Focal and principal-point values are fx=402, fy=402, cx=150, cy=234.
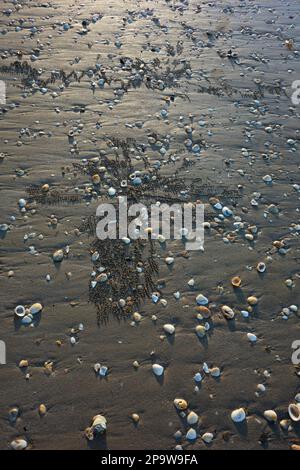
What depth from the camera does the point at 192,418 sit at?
131 inches

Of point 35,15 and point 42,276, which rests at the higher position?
point 35,15

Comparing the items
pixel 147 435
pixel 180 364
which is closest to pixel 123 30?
pixel 180 364

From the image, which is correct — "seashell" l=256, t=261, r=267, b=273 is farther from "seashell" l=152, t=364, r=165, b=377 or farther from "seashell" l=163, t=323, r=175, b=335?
"seashell" l=152, t=364, r=165, b=377

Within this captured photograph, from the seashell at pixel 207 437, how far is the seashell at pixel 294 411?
28.5 inches

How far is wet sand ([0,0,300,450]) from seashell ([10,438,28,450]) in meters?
0.05

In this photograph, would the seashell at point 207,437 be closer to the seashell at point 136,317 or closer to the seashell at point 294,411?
the seashell at point 294,411

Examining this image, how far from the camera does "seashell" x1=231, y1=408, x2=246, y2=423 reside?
3.35m

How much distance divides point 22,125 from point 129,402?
4.34 m

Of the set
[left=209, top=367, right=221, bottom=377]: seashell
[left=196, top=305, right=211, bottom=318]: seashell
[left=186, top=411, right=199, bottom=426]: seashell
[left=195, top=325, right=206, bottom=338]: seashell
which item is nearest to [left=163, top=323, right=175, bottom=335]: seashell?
[left=195, top=325, right=206, bottom=338]: seashell

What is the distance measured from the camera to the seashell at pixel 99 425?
319 cm

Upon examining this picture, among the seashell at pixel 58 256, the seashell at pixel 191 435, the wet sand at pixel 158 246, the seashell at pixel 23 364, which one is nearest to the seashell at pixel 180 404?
the wet sand at pixel 158 246

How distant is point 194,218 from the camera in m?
4.96

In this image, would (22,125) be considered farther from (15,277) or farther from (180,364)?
(180,364)
